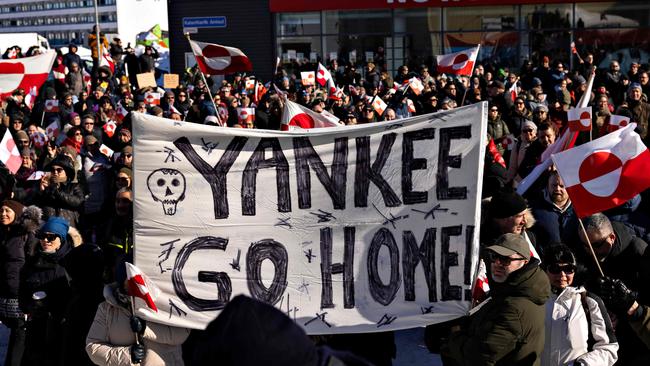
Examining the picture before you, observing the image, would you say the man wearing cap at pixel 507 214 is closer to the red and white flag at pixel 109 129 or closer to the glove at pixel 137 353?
the glove at pixel 137 353

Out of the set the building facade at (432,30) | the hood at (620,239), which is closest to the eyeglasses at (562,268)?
the hood at (620,239)

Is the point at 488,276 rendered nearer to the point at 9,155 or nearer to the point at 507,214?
the point at 507,214

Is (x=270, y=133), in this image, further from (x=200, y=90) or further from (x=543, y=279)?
(x=200, y=90)

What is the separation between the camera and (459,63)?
46.8ft

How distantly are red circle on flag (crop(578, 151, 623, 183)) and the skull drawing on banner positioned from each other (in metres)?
2.31

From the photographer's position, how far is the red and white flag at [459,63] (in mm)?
14094

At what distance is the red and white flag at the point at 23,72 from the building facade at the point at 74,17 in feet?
395

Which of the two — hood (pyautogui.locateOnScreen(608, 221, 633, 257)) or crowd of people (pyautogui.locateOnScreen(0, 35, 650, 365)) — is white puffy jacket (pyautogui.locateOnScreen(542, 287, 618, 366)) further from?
hood (pyautogui.locateOnScreen(608, 221, 633, 257))

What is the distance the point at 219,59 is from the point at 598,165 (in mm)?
7209

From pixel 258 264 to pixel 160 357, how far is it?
28.6 inches

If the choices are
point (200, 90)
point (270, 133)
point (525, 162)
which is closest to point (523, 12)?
point (200, 90)

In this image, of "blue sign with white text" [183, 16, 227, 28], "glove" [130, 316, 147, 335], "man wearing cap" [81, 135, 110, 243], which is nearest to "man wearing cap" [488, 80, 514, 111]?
"man wearing cap" [81, 135, 110, 243]

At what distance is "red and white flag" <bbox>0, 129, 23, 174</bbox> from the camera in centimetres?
955

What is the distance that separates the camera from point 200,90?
19.4 m
